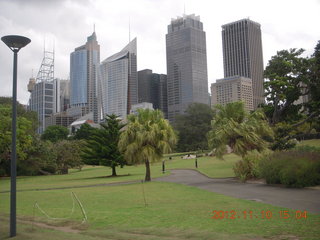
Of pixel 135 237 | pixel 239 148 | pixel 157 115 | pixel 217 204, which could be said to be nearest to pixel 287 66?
pixel 239 148

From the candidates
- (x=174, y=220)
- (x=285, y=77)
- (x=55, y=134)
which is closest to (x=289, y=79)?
(x=285, y=77)

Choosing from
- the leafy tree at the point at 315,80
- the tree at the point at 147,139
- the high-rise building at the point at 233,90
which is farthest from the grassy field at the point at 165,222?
the high-rise building at the point at 233,90

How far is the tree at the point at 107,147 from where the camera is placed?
1340 inches

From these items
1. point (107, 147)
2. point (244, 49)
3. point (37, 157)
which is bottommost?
point (37, 157)

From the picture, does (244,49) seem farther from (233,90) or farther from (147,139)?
(147,139)

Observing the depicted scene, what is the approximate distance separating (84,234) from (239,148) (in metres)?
17.3

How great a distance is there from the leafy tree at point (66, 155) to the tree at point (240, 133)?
1138 inches

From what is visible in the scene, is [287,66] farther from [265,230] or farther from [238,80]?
[238,80]

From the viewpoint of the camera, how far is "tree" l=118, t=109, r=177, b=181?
23906 millimetres

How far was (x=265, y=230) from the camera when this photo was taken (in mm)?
7961

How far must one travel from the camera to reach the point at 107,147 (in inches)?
1345

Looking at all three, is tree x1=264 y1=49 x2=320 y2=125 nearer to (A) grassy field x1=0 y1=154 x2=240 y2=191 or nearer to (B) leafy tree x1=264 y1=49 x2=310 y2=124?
(B) leafy tree x1=264 y1=49 x2=310 y2=124

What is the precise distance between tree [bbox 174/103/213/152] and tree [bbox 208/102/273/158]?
179 feet

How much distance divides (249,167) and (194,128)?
61.5 m
